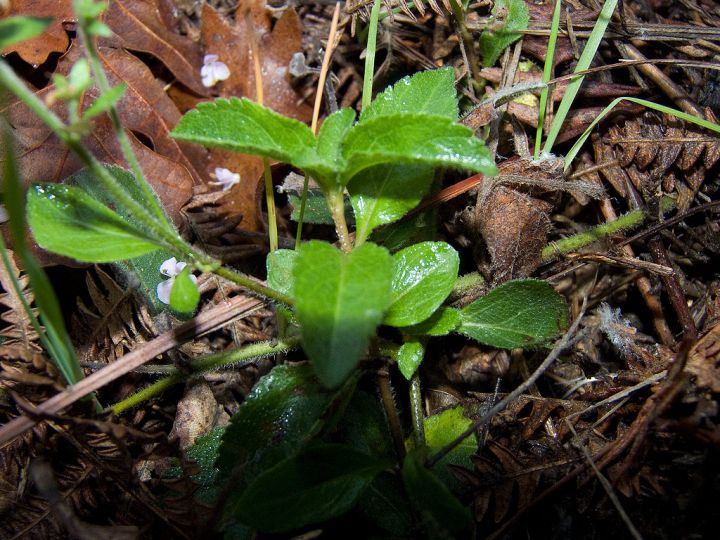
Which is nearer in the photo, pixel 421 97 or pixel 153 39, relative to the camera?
pixel 421 97

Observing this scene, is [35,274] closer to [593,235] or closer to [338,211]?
[338,211]

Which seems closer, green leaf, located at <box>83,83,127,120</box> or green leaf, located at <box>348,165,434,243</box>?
green leaf, located at <box>83,83,127,120</box>

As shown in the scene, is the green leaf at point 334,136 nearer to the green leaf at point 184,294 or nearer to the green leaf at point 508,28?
the green leaf at point 184,294

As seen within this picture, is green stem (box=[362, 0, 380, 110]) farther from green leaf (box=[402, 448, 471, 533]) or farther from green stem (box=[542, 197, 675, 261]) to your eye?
green leaf (box=[402, 448, 471, 533])

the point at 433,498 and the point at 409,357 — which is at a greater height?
the point at 409,357

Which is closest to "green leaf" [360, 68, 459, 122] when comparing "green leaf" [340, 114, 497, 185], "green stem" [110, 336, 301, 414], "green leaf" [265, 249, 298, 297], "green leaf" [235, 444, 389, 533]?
"green leaf" [340, 114, 497, 185]

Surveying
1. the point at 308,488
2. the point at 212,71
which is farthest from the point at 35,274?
the point at 212,71

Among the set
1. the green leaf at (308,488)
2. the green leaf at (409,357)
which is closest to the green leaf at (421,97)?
the green leaf at (409,357)
